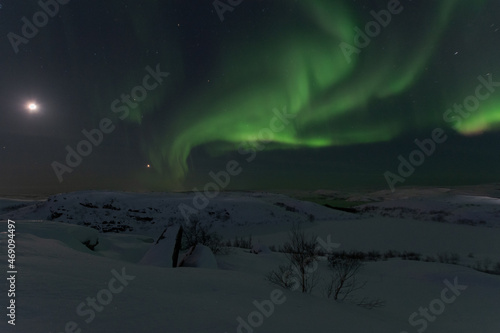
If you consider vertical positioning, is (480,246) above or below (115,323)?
above

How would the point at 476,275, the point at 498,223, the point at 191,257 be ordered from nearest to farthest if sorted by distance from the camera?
the point at 191,257 < the point at 476,275 < the point at 498,223

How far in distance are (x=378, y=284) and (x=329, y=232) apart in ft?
78.2

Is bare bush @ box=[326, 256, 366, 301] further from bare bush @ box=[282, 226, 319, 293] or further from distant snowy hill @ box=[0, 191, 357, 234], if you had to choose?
distant snowy hill @ box=[0, 191, 357, 234]

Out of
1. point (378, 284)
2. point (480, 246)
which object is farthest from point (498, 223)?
point (378, 284)

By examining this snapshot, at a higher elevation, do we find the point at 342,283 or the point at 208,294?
the point at 342,283

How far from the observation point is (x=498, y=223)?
124ft

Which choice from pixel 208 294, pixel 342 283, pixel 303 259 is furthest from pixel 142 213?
pixel 208 294

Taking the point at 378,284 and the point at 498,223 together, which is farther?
the point at 498,223

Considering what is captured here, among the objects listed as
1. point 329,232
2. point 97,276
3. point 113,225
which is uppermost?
point 113,225

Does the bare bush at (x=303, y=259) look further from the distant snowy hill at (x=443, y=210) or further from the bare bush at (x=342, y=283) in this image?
the distant snowy hill at (x=443, y=210)

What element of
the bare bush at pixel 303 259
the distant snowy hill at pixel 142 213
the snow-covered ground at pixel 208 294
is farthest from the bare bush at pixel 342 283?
the distant snowy hill at pixel 142 213

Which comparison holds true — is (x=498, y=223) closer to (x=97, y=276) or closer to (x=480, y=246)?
(x=480, y=246)

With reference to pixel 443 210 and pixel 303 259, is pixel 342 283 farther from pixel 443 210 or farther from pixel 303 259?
pixel 443 210

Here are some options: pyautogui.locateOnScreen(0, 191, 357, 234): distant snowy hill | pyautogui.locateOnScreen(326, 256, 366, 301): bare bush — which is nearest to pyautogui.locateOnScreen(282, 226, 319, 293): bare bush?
pyautogui.locateOnScreen(326, 256, 366, 301): bare bush
